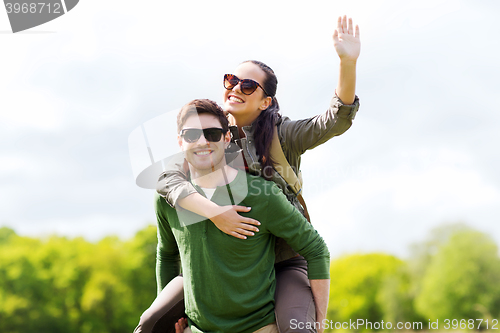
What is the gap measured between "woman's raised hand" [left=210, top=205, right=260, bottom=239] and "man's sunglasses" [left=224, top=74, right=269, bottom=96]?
4.36ft

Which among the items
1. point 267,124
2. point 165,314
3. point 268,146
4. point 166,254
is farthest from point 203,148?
point 165,314

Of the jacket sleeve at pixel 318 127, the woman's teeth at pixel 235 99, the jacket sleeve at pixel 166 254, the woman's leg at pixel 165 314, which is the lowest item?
the woman's leg at pixel 165 314

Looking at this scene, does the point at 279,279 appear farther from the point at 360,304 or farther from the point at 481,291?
the point at 360,304

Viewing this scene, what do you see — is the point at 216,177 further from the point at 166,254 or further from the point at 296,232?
the point at 166,254

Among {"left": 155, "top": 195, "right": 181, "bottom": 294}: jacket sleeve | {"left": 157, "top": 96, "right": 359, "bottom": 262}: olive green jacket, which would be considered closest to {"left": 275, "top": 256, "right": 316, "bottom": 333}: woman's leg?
{"left": 157, "top": 96, "right": 359, "bottom": 262}: olive green jacket

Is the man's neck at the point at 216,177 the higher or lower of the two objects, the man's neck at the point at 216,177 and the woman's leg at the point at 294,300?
the higher

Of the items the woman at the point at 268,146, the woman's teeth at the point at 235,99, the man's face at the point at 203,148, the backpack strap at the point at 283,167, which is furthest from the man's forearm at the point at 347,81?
the man's face at the point at 203,148

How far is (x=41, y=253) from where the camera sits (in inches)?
1362

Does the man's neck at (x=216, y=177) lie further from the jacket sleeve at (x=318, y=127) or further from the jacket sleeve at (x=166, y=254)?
the jacket sleeve at (x=318, y=127)

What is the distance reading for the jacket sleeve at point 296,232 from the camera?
3.52 metres

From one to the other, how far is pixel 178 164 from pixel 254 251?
42.2 inches

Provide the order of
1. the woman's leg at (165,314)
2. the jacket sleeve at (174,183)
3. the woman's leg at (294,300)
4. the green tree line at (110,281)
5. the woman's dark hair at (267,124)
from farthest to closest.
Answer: the green tree line at (110,281)
the woman's dark hair at (267,124)
the woman's leg at (165,314)
the jacket sleeve at (174,183)
the woman's leg at (294,300)

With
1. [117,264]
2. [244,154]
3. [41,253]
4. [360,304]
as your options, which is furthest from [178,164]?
[360,304]

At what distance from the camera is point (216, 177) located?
3756mm
